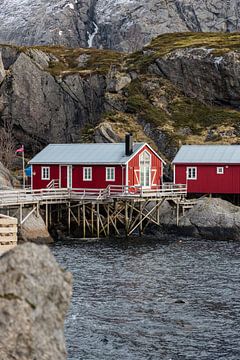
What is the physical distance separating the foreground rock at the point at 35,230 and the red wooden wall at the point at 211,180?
1703cm

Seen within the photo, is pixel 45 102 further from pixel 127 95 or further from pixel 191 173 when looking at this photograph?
pixel 191 173

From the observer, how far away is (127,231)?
52.6 m

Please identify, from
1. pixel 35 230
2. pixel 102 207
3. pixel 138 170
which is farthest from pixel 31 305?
pixel 138 170

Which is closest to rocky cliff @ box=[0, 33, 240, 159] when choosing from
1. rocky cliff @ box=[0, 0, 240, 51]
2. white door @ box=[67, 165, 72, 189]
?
white door @ box=[67, 165, 72, 189]

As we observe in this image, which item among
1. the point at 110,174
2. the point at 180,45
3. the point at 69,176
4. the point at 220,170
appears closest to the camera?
the point at 110,174

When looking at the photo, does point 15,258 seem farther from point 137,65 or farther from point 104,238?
point 137,65

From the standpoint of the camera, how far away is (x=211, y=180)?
6022 centimetres

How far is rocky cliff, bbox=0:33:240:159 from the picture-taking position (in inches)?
3100

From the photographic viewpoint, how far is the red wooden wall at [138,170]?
56.5 m

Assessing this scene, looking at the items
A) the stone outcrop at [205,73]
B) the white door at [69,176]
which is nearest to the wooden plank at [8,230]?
the white door at [69,176]

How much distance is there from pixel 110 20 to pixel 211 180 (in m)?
132

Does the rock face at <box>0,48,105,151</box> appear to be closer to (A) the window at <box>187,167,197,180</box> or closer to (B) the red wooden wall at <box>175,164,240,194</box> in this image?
(B) the red wooden wall at <box>175,164,240,194</box>

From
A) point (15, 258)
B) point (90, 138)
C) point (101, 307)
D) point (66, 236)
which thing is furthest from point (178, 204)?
point (15, 258)

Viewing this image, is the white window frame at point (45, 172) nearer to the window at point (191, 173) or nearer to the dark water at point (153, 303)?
the window at point (191, 173)
